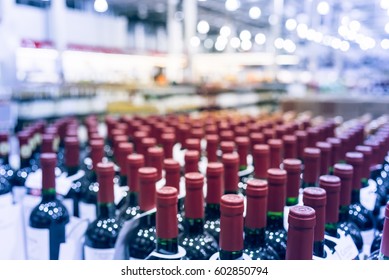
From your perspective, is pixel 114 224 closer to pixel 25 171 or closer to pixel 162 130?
pixel 25 171

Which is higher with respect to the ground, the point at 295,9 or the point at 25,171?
the point at 295,9

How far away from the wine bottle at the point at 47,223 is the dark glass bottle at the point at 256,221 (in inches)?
17.2

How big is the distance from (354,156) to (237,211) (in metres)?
0.48

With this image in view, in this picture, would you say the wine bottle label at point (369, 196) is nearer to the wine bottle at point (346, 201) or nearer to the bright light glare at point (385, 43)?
the wine bottle at point (346, 201)

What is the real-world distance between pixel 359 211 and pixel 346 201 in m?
0.15

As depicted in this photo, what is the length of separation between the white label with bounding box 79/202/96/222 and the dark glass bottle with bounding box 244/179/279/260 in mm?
442

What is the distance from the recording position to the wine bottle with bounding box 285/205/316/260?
565 mm

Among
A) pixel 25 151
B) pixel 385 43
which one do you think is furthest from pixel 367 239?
pixel 385 43

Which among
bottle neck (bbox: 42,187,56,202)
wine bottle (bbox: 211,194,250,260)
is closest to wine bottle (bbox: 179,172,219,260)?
wine bottle (bbox: 211,194,250,260)

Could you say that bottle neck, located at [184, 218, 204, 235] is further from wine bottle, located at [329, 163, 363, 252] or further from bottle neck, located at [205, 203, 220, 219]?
wine bottle, located at [329, 163, 363, 252]

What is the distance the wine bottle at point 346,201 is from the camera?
83 centimetres

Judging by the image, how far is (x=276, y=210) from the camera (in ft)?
2.56
